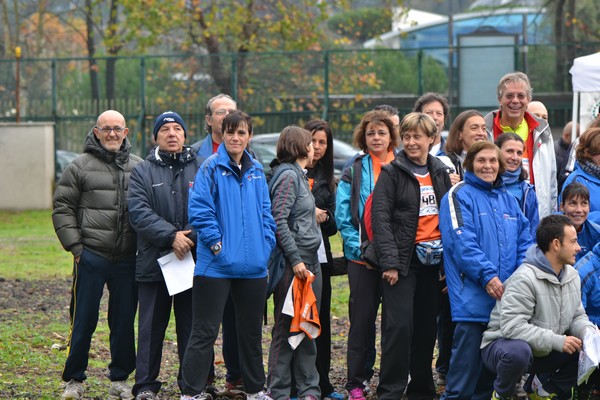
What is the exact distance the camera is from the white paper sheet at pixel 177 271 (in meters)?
6.79

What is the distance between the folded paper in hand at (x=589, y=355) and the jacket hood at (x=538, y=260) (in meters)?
0.42

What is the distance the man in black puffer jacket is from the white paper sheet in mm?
50

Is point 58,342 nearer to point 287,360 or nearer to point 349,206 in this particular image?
point 287,360

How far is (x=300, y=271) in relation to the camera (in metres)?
6.80

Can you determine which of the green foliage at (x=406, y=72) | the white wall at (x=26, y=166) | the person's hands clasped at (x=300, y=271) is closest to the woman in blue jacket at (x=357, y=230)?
the person's hands clasped at (x=300, y=271)

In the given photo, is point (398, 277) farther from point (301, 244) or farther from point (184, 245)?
point (184, 245)

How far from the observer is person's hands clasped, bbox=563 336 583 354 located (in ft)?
20.4

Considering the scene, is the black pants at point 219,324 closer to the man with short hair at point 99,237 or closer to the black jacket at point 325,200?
the man with short hair at point 99,237

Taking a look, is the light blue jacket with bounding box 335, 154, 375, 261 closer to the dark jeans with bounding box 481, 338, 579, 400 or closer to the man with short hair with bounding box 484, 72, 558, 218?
the man with short hair with bounding box 484, 72, 558, 218

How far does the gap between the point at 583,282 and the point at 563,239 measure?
664mm

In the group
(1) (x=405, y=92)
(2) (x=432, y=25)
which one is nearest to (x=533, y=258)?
(1) (x=405, y=92)

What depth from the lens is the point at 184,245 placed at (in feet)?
22.4

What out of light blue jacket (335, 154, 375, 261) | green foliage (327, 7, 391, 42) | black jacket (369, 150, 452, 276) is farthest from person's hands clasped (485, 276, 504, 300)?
green foliage (327, 7, 391, 42)

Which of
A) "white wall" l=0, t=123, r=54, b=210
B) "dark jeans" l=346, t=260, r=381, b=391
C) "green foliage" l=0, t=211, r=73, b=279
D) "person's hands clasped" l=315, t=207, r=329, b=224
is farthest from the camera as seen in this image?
"white wall" l=0, t=123, r=54, b=210
